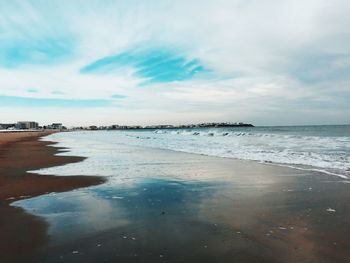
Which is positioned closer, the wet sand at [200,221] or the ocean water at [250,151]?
the wet sand at [200,221]

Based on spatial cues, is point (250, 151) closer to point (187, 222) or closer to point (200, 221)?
point (200, 221)

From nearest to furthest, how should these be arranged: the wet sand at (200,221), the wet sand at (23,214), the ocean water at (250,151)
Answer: the wet sand at (200,221) < the wet sand at (23,214) < the ocean water at (250,151)

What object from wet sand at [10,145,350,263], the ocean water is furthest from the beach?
the ocean water

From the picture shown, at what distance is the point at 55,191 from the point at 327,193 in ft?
23.9

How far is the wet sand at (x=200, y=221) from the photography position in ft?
15.5

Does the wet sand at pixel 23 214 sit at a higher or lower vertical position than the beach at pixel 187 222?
lower

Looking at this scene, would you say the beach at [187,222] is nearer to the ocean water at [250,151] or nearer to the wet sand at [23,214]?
the wet sand at [23,214]

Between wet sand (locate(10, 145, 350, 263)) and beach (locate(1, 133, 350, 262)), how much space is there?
14mm

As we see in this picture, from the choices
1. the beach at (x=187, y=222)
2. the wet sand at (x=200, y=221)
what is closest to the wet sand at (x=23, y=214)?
the beach at (x=187, y=222)

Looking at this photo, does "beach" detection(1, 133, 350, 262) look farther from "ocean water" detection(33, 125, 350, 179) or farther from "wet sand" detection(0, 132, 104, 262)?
"ocean water" detection(33, 125, 350, 179)

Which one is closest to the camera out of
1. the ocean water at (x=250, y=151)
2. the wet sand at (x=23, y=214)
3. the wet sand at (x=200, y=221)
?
the wet sand at (x=200, y=221)

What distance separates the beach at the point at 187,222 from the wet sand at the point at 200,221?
0.01 metres

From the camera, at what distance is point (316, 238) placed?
5.26 metres

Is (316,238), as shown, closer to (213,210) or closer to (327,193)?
(213,210)
